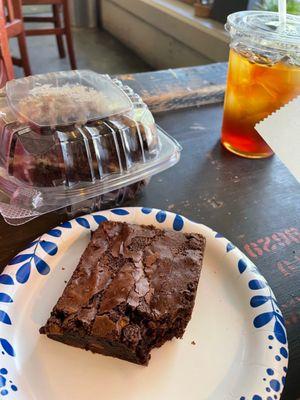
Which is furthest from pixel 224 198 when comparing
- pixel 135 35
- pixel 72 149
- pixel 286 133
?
pixel 135 35

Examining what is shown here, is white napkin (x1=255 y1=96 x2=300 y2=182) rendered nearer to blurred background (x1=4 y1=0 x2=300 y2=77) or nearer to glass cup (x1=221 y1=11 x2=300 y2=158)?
glass cup (x1=221 y1=11 x2=300 y2=158)

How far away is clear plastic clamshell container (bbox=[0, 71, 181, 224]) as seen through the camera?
617 millimetres

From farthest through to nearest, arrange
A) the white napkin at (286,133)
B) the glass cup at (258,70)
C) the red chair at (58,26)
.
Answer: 1. the red chair at (58,26)
2. the glass cup at (258,70)
3. the white napkin at (286,133)

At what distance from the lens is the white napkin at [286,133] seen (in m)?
0.59

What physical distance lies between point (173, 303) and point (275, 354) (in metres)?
0.14

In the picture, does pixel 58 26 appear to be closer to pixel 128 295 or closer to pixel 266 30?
pixel 266 30

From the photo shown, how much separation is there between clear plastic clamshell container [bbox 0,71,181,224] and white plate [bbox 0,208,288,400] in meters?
0.08

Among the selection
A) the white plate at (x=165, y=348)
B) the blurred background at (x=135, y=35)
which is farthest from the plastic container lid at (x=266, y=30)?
the blurred background at (x=135, y=35)

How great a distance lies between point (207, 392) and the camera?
0.48 metres

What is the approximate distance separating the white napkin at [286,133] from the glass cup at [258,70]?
0.42 ft

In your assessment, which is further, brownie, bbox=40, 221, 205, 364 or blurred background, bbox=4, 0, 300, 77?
blurred background, bbox=4, 0, 300, 77

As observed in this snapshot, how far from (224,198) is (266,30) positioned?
322 mm

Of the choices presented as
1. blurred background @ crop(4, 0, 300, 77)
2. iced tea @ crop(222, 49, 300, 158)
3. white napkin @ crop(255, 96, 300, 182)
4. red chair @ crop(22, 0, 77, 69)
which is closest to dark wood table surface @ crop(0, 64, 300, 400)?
iced tea @ crop(222, 49, 300, 158)

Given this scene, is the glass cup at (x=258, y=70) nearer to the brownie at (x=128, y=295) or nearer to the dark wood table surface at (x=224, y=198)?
the dark wood table surface at (x=224, y=198)
